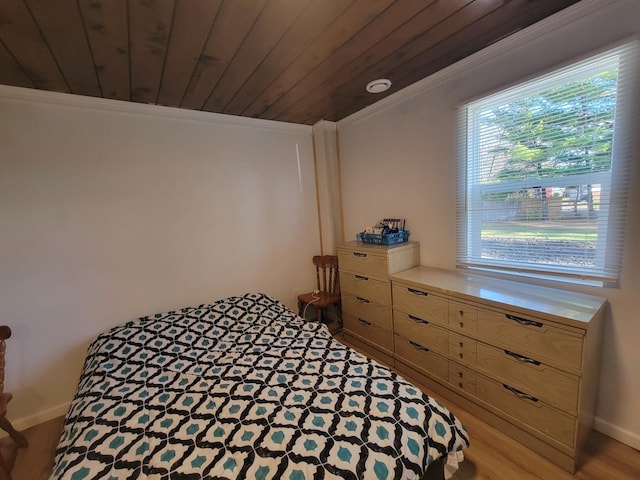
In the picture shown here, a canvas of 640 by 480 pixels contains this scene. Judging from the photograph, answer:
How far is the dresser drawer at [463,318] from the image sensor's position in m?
1.66

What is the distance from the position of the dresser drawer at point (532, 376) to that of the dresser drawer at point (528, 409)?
0.04 m

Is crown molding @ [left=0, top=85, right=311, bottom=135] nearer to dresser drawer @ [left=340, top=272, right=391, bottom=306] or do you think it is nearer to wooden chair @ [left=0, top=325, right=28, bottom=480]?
wooden chair @ [left=0, top=325, right=28, bottom=480]

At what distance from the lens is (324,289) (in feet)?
9.95

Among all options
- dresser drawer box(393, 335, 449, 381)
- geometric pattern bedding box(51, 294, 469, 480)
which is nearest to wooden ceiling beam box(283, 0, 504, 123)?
geometric pattern bedding box(51, 294, 469, 480)

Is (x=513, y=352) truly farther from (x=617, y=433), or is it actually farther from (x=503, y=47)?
(x=503, y=47)

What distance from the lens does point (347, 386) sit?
138 cm

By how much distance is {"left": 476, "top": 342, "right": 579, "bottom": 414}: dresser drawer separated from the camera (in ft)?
4.37

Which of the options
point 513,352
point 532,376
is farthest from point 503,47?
point 532,376

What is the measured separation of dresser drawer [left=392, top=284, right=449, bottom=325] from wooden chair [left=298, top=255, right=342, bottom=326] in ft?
2.66

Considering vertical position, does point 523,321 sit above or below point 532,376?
above

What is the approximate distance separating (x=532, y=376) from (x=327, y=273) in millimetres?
1933

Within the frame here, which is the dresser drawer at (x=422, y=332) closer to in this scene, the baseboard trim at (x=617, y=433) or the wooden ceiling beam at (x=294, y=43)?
the baseboard trim at (x=617, y=433)


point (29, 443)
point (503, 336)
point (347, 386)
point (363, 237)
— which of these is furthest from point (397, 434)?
point (29, 443)

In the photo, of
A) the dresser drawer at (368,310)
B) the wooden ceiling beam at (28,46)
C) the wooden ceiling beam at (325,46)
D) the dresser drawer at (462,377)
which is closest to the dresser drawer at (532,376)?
the dresser drawer at (462,377)
